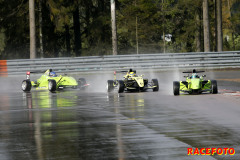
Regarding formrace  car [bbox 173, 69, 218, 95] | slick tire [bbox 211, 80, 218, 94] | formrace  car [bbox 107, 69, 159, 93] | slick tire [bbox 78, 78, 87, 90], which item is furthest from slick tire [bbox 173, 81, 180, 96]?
slick tire [bbox 78, 78, 87, 90]

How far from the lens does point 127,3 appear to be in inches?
2312

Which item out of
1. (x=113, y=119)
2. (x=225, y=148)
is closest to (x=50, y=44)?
(x=113, y=119)

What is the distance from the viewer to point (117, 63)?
37.1 m

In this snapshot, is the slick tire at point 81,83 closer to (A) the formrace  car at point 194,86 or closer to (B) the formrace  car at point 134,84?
(B) the formrace  car at point 134,84

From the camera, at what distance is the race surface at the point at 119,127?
8.77m

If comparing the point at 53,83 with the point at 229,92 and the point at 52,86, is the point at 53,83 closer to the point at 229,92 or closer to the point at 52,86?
the point at 52,86

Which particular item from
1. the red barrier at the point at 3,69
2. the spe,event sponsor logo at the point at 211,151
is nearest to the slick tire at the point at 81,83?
the red barrier at the point at 3,69

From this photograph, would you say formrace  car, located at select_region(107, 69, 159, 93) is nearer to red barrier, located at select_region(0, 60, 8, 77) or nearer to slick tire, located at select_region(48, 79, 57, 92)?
slick tire, located at select_region(48, 79, 57, 92)

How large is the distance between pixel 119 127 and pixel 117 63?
25550 mm

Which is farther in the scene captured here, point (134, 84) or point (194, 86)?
point (134, 84)

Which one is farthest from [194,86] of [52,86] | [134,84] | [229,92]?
[52,86]

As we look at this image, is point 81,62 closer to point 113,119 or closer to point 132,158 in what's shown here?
point 113,119

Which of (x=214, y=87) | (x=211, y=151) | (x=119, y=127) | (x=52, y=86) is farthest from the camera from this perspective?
(x=52, y=86)

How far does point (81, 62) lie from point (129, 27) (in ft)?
67.5
